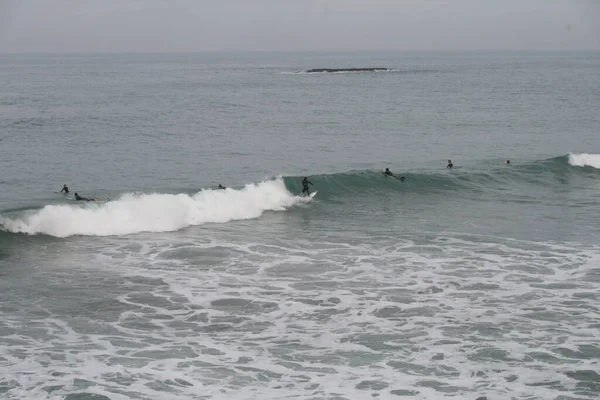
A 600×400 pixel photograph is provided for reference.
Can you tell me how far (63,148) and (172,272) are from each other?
30846 mm

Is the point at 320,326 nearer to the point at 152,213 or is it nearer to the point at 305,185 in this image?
the point at 152,213

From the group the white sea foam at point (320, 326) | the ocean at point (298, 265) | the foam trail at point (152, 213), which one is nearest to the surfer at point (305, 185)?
the ocean at point (298, 265)

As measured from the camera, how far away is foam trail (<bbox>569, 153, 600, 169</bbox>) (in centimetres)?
4756

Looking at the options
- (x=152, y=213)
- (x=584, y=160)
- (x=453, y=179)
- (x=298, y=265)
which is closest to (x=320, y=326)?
(x=298, y=265)

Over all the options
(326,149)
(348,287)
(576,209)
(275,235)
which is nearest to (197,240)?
(275,235)

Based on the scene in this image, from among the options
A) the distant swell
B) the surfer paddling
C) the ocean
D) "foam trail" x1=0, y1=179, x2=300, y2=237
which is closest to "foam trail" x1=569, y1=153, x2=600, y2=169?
the distant swell

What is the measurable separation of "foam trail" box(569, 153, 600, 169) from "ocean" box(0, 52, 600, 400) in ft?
0.52

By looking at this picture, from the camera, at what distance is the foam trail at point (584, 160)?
47562mm

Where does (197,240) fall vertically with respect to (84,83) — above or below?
below

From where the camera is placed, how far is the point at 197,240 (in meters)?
30.8

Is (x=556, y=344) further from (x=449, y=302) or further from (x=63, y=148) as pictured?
(x=63, y=148)

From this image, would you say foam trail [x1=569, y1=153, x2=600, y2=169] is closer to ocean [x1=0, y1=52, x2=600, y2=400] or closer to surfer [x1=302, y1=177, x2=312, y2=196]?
ocean [x1=0, y1=52, x2=600, y2=400]

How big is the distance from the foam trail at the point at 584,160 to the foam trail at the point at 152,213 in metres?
20.4

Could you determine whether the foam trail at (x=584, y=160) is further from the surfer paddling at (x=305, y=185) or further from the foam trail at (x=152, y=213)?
the foam trail at (x=152, y=213)
